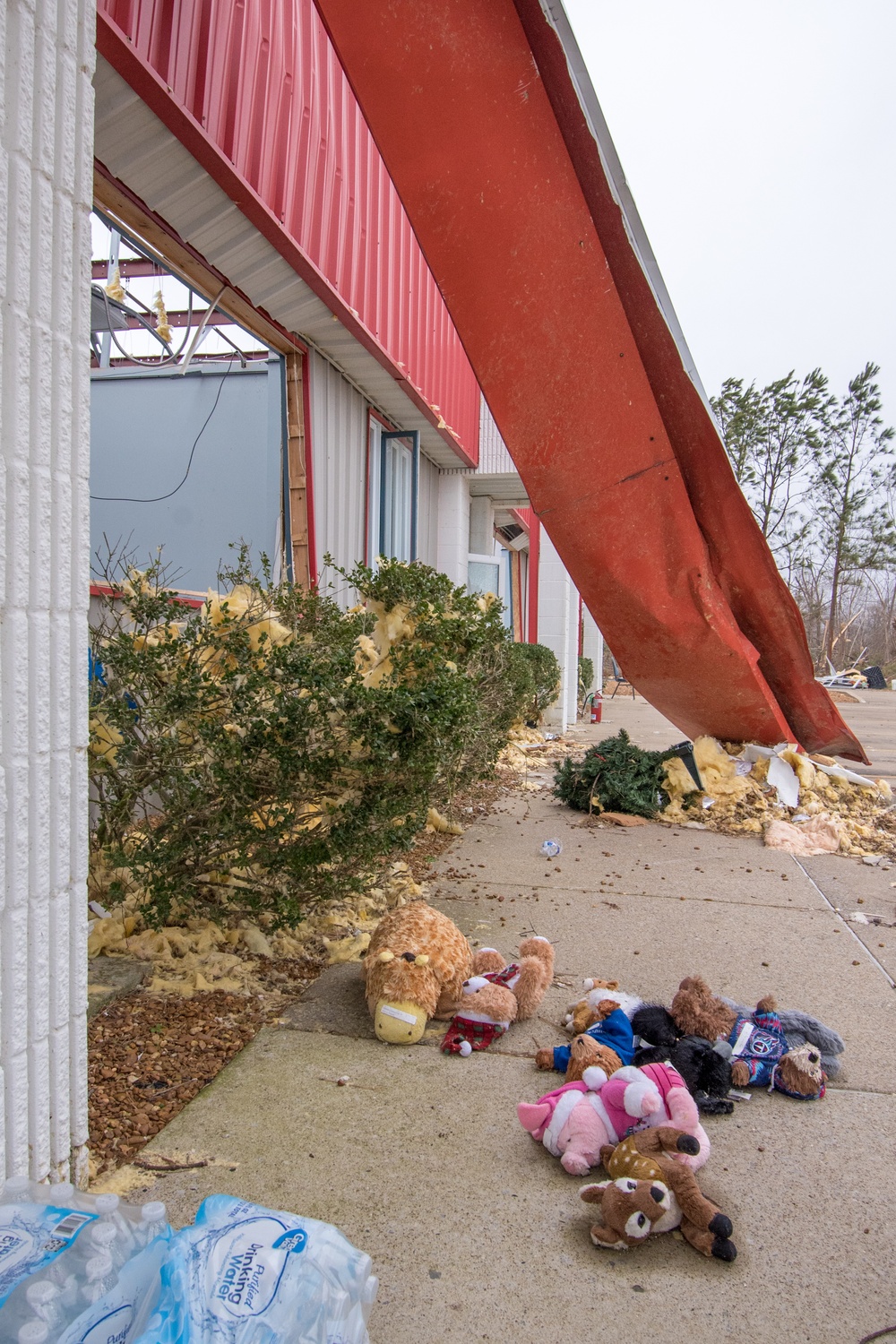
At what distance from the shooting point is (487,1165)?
2.19 metres

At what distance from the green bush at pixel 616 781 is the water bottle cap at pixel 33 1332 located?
18.8 feet

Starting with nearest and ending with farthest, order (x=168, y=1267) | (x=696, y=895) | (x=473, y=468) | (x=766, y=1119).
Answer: (x=168, y=1267) → (x=766, y=1119) → (x=696, y=895) → (x=473, y=468)

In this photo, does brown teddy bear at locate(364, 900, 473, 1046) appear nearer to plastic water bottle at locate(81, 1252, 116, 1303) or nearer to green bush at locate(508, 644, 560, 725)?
plastic water bottle at locate(81, 1252, 116, 1303)

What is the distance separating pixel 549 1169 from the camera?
7.21ft

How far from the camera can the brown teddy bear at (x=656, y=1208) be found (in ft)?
6.13

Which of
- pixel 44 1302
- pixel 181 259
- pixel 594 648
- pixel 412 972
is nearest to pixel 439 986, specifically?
pixel 412 972

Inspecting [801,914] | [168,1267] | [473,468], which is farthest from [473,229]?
[473,468]

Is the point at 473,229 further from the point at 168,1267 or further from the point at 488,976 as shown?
the point at 168,1267

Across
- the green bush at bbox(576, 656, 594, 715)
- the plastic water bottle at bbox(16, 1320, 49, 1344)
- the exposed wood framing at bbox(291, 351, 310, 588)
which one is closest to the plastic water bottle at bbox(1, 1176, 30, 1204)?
the plastic water bottle at bbox(16, 1320, 49, 1344)

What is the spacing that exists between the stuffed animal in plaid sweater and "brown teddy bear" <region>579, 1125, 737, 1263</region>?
0.84 metres

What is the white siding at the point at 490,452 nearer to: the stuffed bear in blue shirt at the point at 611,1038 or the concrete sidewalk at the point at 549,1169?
the concrete sidewalk at the point at 549,1169

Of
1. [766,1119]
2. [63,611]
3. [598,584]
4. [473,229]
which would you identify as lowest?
[766,1119]

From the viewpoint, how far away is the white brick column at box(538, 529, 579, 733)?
37.4ft

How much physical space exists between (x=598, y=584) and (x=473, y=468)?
19.5 feet
